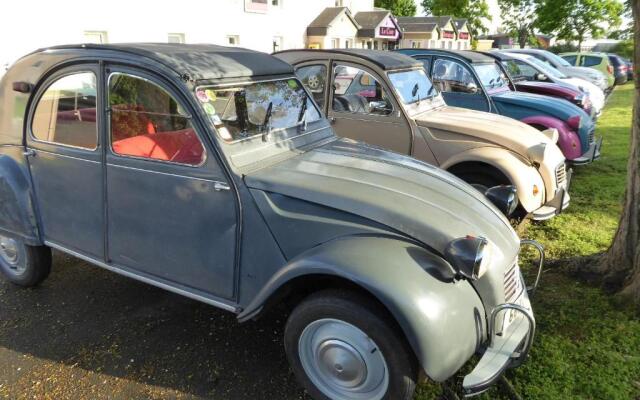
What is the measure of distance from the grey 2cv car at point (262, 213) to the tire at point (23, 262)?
28 centimetres

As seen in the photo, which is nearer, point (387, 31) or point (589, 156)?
point (589, 156)

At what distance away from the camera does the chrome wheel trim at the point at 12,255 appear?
3.93 meters

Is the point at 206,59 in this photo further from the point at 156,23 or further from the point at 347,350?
the point at 156,23

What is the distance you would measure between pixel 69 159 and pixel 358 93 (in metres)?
3.43

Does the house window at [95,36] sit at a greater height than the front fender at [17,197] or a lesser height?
greater

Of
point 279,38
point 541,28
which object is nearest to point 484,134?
point 279,38

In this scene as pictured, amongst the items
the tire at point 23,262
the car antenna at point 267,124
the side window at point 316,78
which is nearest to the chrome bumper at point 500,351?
the car antenna at point 267,124

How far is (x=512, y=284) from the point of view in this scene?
2.76 metres

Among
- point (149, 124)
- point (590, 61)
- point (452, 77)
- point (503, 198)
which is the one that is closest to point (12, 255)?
point (149, 124)

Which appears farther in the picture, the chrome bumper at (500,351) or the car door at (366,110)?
the car door at (366,110)

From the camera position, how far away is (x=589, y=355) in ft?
10.1

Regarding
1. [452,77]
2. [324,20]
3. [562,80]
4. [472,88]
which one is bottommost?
[472,88]

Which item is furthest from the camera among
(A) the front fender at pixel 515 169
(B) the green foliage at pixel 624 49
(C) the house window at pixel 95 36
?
(B) the green foliage at pixel 624 49

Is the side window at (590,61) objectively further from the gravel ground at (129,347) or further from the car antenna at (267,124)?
the gravel ground at (129,347)
